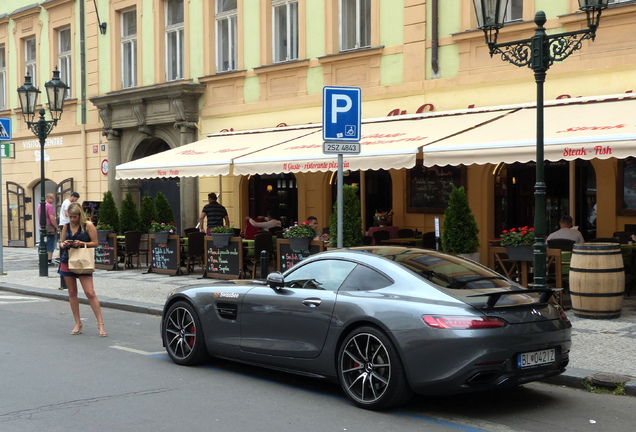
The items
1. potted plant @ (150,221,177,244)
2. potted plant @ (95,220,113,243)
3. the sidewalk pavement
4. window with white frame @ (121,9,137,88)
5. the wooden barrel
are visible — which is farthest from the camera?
window with white frame @ (121,9,137,88)

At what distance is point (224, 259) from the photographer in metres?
15.5

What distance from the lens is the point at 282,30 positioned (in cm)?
1867

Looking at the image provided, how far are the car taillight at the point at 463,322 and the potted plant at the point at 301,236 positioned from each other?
25.4 feet

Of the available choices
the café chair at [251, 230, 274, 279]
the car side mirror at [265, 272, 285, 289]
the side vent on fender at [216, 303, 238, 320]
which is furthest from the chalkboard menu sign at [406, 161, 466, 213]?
the car side mirror at [265, 272, 285, 289]

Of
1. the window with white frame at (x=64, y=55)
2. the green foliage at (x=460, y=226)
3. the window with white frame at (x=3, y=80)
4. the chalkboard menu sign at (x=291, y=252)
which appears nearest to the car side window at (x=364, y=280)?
the green foliage at (x=460, y=226)

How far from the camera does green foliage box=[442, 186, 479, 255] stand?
1170 cm

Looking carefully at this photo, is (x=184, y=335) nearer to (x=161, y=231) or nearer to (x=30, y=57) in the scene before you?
(x=161, y=231)

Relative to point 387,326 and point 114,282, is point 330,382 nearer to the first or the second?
point 387,326

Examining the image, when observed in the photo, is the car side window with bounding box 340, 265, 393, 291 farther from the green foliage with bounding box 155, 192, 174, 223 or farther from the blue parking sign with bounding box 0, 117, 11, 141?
the blue parking sign with bounding box 0, 117, 11, 141

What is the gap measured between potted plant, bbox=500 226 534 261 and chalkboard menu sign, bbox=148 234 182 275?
7770 millimetres

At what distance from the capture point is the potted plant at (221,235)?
1530 cm

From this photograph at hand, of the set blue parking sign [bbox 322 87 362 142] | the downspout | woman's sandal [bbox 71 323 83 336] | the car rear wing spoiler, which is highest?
the downspout

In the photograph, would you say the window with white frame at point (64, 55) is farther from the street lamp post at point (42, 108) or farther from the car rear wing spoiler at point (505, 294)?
the car rear wing spoiler at point (505, 294)

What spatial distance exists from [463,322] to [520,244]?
5.44m
